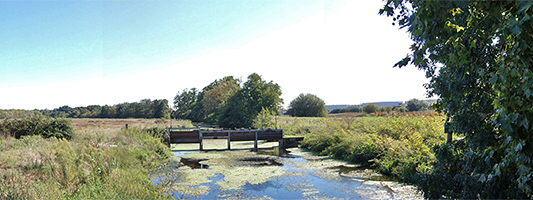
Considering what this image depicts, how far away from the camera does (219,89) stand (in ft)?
120

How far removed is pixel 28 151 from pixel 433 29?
847 cm

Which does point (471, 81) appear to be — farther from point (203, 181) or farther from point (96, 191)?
point (203, 181)

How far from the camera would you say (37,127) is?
1077 cm

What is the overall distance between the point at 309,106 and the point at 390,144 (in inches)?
1038

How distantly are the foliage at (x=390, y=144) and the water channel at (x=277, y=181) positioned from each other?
0.49 metres

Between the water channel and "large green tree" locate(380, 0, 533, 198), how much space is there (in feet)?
6.21

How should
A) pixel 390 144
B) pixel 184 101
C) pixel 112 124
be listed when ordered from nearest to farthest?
pixel 390 144, pixel 112 124, pixel 184 101

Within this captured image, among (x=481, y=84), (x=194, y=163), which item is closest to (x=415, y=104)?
(x=194, y=163)

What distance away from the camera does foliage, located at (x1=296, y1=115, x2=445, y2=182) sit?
7.77m

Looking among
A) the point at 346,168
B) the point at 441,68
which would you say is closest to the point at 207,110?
the point at 346,168

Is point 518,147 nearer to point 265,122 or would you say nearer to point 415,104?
point 265,122

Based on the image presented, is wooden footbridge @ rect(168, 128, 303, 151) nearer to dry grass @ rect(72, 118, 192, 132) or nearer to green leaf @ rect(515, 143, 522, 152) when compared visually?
dry grass @ rect(72, 118, 192, 132)

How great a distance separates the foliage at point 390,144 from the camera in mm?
7766

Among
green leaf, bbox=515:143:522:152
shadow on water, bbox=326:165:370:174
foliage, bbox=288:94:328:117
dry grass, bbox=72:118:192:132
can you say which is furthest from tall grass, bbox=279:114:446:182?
foliage, bbox=288:94:328:117
